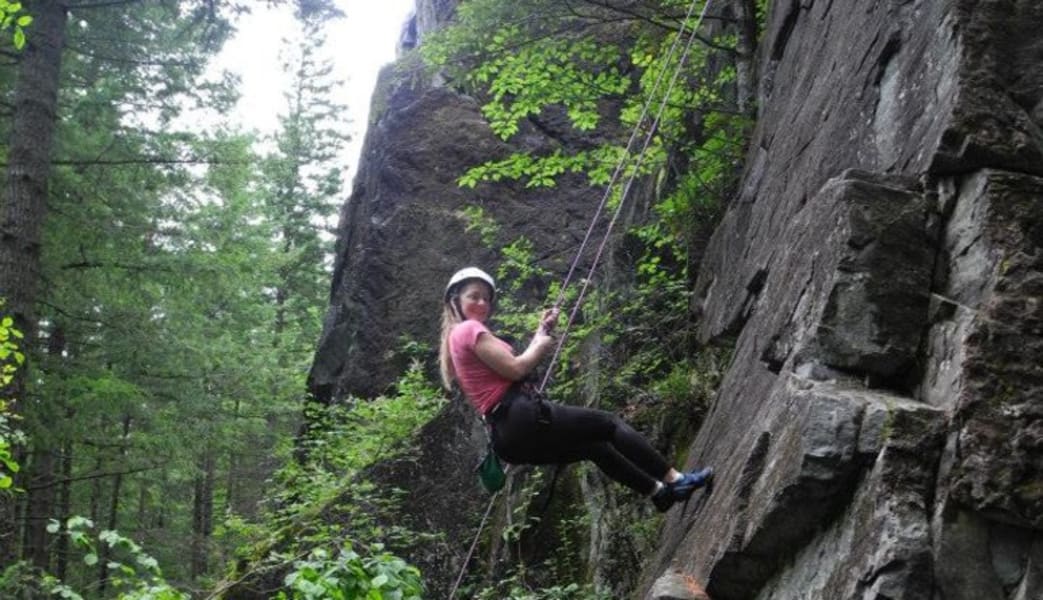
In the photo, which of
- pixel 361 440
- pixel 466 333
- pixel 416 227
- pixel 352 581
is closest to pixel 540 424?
pixel 466 333

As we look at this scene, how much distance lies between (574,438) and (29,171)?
7914 mm

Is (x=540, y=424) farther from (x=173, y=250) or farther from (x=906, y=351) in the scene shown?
(x=173, y=250)

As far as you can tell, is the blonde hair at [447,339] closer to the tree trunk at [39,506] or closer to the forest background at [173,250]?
the forest background at [173,250]

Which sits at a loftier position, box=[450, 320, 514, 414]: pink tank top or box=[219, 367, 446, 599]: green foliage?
box=[450, 320, 514, 414]: pink tank top

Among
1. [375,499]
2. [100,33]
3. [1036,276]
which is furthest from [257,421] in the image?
[1036,276]

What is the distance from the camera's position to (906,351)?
3.38 m

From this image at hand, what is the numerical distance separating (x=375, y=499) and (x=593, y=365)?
8.79ft

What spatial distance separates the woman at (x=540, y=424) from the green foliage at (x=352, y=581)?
3.35 ft

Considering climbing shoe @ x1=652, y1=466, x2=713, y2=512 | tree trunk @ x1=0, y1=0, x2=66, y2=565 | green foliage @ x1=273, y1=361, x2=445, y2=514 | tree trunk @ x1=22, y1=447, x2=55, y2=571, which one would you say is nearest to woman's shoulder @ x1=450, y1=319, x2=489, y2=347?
climbing shoe @ x1=652, y1=466, x2=713, y2=512

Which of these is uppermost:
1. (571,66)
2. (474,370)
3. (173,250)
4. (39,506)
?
(571,66)

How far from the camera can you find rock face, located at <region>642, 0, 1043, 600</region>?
2848mm

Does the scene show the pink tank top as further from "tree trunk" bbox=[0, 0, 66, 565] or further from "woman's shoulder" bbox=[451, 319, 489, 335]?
"tree trunk" bbox=[0, 0, 66, 565]

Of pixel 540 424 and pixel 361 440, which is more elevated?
pixel 540 424

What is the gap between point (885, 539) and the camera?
2893 mm
